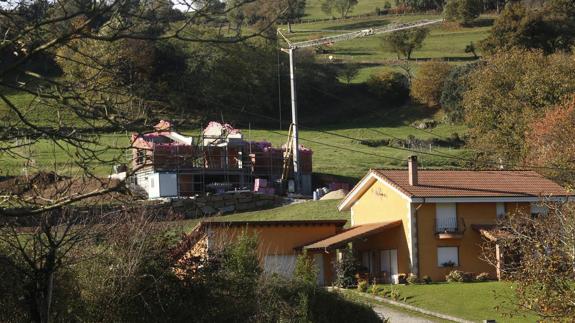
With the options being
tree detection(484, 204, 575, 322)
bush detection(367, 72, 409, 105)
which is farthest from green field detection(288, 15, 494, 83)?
tree detection(484, 204, 575, 322)

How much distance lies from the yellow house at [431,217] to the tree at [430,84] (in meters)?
43.6

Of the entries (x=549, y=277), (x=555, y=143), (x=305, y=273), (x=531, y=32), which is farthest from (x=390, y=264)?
(x=531, y=32)

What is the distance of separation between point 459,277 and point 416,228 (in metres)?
2.80

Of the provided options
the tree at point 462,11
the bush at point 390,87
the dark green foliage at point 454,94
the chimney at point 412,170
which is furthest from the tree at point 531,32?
the chimney at point 412,170

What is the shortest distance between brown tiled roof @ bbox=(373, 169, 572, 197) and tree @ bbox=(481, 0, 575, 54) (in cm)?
4466

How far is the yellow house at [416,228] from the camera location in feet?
118

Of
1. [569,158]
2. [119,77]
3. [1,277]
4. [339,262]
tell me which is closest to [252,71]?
[569,158]

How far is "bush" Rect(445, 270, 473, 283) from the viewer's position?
35.3 meters

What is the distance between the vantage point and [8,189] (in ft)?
24.7

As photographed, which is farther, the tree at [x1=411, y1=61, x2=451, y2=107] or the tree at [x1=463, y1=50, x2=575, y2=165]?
the tree at [x1=411, y1=61, x2=451, y2=107]

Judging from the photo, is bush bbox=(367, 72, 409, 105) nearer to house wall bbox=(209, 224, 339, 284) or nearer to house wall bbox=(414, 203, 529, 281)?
house wall bbox=(414, 203, 529, 281)

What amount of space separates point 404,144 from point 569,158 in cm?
2626

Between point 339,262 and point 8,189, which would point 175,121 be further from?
point 339,262

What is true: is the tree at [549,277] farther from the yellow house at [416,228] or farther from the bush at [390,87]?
the bush at [390,87]
